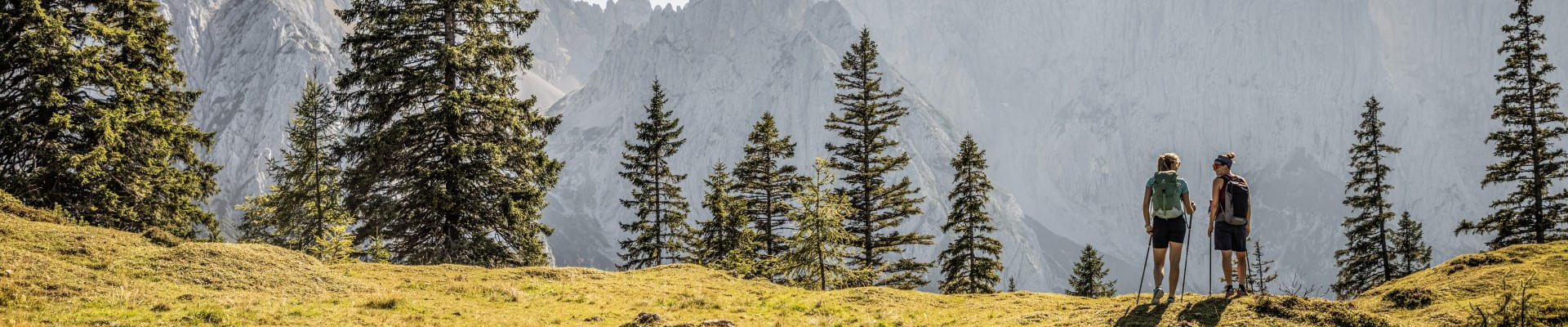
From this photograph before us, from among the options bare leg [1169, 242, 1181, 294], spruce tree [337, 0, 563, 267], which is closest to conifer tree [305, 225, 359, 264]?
spruce tree [337, 0, 563, 267]

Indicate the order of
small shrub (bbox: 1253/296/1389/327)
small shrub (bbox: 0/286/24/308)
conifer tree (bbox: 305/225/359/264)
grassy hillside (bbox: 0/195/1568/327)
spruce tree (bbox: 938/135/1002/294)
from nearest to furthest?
small shrub (bbox: 1253/296/1389/327) < small shrub (bbox: 0/286/24/308) < grassy hillside (bbox: 0/195/1568/327) < conifer tree (bbox: 305/225/359/264) < spruce tree (bbox: 938/135/1002/294)

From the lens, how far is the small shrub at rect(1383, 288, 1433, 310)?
367 inches

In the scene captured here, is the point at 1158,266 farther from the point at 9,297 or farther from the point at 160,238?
the point at 160,238

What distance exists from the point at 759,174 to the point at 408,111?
15343 millimetres

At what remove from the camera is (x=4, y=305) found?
8.18m

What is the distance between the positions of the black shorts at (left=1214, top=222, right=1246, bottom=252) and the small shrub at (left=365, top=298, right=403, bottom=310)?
39.7 feet

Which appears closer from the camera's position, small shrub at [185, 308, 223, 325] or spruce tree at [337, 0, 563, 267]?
small shrub at [185, 308, 223, 325]

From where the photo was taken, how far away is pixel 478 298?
12680 mm

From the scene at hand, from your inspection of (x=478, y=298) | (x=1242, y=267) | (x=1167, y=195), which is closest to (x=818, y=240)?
(x=478, y=298)

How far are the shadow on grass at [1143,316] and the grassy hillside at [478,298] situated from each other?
27 mm

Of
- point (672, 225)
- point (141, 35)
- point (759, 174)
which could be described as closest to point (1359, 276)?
point (759, 174)

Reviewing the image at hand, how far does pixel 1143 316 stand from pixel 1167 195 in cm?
199

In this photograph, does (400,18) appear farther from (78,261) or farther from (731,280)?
(731,280)

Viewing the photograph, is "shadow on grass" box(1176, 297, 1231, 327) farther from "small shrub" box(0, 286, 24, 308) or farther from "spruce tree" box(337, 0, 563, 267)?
"spruce tree" box(337, 0, 563, 267)
